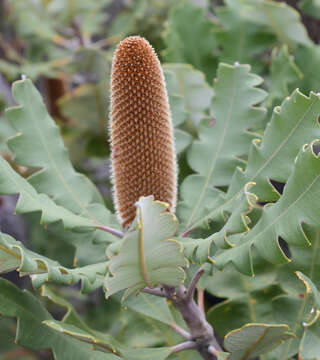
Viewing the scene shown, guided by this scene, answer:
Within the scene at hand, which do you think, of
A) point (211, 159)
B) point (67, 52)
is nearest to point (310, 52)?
point (211, 159)

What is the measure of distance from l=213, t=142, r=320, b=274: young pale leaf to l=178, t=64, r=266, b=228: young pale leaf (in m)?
0.29

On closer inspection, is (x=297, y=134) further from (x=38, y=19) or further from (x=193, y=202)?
(x=38, y=19)

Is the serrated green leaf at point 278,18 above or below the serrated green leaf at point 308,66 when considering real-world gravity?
above

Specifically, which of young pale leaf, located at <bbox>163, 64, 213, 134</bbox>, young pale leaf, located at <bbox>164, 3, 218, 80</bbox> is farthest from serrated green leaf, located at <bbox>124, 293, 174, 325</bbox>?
young pale leaf, located at <bbox>164, 3, 218, 80</bbox>

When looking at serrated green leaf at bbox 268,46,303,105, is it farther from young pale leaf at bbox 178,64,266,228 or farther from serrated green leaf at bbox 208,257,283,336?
serrated green leaf at bbox 208,257,283,336

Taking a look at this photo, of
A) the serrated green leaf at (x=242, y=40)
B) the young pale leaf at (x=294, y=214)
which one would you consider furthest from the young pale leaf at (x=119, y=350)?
the serrated green leaf at (x=242, y=40)

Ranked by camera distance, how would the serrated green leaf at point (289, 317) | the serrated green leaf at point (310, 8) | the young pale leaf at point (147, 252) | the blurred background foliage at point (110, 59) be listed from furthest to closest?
1. the serrated green leaf at point (310, 8)
2. the blurred background foliage at point (110, 59)
3. the serrated green leaf at point (289, 317)
4. the young pale leaf at point (147, 252)

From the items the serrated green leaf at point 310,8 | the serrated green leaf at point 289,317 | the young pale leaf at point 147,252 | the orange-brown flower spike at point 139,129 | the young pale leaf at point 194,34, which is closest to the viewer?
the young pale leaf at point 147,252

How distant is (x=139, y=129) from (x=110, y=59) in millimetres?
845

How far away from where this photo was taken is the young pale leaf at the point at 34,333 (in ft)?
2.90

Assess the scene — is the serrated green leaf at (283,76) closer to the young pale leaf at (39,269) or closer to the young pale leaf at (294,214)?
the young pale leaf at (294,214)

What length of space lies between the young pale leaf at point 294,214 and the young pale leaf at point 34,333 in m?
0.33

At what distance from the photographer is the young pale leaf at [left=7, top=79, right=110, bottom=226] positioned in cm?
108

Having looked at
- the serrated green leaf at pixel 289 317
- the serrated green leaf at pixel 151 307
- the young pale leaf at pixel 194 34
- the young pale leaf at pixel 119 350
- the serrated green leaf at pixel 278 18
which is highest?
the serrated green leaf at pixel 278 18
